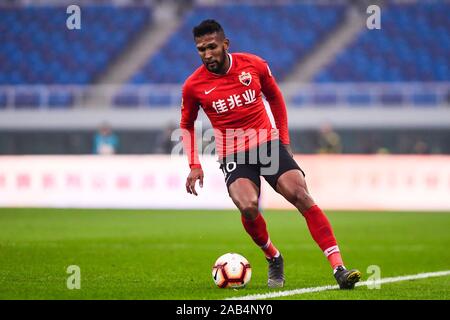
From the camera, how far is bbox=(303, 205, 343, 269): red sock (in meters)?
7.86

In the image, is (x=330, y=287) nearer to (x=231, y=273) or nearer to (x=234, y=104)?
(x=231, y=273)

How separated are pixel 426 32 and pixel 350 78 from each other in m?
2.97

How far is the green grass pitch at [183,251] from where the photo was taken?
307 inches

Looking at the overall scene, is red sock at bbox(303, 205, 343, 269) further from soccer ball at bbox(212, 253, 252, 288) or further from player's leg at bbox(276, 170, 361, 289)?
soccer ball at bbox(212, 253, 252, 288)

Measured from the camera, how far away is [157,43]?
31547 millimetres

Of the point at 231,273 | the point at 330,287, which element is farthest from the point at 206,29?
the point at 330,287

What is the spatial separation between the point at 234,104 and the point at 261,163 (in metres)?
0.56

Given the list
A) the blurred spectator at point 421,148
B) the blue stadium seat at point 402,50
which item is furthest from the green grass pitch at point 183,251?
the blue stadium seat at point 402,50

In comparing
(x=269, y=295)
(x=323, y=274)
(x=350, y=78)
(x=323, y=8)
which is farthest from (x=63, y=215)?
(x=323, y=8)

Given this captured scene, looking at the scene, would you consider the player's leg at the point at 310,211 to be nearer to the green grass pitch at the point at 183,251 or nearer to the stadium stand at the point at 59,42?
the green grass pitch at the point at 183,251

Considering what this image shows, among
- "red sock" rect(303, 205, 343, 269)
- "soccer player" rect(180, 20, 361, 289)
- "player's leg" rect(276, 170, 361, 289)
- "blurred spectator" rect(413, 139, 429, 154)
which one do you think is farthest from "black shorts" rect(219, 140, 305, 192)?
"blurred spectator" rect(413, 139, 429, 154)

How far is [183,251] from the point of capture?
11.8m

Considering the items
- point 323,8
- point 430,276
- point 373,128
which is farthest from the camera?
point 323,8

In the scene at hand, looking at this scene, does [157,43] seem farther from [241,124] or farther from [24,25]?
[241,124]
